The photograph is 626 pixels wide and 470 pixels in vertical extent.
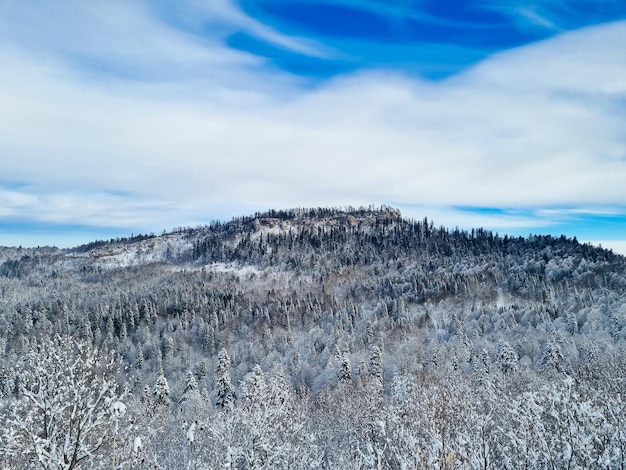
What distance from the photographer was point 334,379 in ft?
330

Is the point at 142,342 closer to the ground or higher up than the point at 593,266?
closer to the ground

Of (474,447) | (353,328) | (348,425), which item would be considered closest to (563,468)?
(474,447)

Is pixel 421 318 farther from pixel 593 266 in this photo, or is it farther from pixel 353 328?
pixel 593 266

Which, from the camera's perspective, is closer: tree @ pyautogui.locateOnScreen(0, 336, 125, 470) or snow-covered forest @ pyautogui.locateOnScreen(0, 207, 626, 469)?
tree @ pyautogui.locateOnScreen(0, 336, 125, 470)

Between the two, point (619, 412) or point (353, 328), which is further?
point (353, 328)

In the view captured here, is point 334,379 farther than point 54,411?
Yes

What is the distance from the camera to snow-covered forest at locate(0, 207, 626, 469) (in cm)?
1948

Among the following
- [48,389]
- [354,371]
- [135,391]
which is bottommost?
[135,391]

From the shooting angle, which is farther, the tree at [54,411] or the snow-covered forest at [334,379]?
the snow-covered forest at [334,379]

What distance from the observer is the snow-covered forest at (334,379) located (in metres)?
19.5

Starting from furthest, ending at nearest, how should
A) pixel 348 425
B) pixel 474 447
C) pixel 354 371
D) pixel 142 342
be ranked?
pixel 142 342 < pixel 354 371 < pixel 348 425 < pixel 474 447

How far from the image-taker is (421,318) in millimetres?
161125

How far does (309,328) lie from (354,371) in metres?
55.6

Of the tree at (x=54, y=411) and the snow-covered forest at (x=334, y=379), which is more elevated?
the tree at (x=54, y=411)
